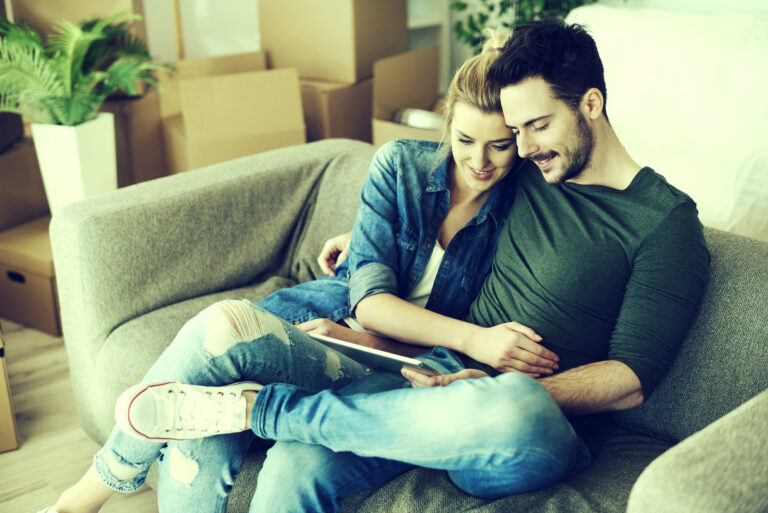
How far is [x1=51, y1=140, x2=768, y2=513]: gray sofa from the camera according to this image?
83cm

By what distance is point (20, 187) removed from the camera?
231cm

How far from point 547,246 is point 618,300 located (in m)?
0.15

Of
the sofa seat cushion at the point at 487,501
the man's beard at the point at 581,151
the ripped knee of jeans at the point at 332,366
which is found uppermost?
the man's beard at the point at 581,151

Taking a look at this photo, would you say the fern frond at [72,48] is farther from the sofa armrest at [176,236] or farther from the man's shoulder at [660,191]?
the man's shoulder at [660,191]

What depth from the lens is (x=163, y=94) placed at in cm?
261

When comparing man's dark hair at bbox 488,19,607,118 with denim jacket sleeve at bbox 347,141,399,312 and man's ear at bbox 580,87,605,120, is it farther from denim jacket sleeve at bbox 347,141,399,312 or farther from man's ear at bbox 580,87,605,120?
denim jacket sleeve at bbox 347,141,399,312

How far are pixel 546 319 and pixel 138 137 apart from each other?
Result: 189 cm

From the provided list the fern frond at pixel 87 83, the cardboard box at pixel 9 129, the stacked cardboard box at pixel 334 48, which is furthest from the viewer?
the stacked cardboard box at pixel 334 48

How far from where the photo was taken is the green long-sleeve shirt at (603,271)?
3.61 feet

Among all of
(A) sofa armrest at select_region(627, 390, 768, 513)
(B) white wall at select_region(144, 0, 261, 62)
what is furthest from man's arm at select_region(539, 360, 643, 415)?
(B) white wall at select_region(144, 0, 261, 62)

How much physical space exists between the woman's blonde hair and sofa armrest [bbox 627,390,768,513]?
0.64 metres

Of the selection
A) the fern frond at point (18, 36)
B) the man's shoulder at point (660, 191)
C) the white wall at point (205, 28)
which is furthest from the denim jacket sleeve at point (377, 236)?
the white wall at point (205, 28)

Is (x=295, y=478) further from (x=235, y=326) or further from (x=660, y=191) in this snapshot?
(x=660, y=191)

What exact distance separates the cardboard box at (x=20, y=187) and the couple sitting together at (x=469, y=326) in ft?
4.45
